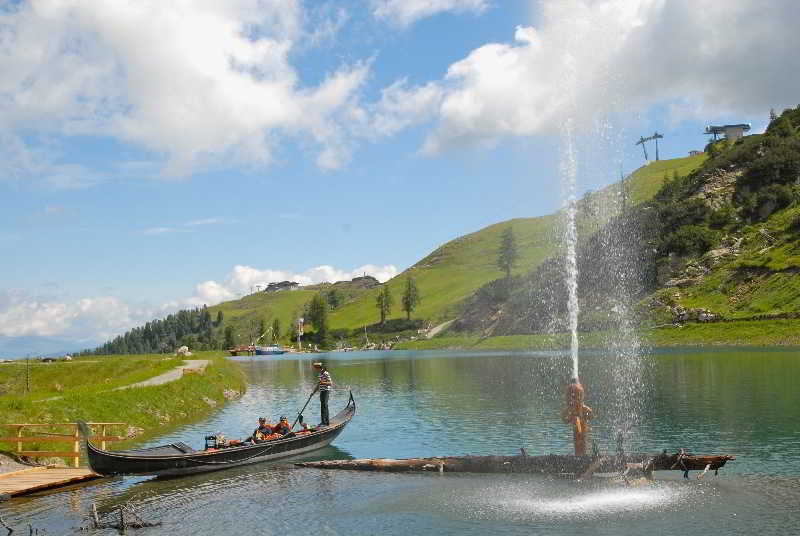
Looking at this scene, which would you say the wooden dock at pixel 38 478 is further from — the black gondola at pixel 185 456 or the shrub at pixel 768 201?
the shrub at pixel 768 201

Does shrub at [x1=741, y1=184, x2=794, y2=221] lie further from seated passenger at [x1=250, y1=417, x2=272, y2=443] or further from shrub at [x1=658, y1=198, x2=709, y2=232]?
seated passenger at [x1=250, y1=417, x2=272, y2=443]

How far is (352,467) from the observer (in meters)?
32.4

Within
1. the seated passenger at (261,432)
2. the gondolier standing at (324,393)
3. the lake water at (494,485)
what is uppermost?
the gondolier standing at (324,393)

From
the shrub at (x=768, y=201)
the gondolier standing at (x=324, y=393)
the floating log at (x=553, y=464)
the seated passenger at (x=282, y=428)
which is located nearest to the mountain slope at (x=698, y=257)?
the shrub at (x=768, y=201)

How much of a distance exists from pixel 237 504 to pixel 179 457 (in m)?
6.57

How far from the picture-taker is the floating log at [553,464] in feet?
88.6

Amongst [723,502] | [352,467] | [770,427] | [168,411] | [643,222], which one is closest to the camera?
[723,502]

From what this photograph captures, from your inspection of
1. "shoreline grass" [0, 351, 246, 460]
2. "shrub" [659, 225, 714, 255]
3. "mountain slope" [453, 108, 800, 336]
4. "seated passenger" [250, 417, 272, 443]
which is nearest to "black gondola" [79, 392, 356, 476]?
"seated passenger" [250, 417, 272, 443]

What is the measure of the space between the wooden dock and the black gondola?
1891 millimetres

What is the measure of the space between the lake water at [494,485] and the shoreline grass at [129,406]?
9.98 ft

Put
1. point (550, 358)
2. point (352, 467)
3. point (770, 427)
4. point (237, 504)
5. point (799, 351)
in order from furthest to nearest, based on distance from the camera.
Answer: point (550, 358)
point (799, 351)
point (770, 427)
point (352, 467)
point (237, 504)

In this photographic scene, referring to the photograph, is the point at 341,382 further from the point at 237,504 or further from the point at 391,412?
the point at 237,504

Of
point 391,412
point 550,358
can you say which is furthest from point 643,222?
point 391,412

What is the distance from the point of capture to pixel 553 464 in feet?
94.1
